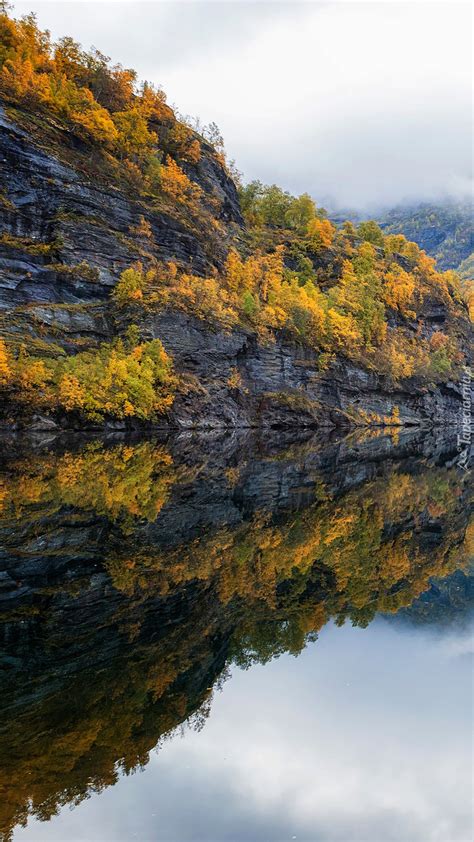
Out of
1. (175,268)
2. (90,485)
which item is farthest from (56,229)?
(90,485)

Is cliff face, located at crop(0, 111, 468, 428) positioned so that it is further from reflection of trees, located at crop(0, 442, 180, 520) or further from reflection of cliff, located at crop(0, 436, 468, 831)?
reflection of cliff, located at crop(0, 436, 468, 831)

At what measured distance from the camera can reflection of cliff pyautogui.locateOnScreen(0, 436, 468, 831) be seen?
608cm

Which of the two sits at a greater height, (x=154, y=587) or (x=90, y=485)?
(x=90, y=485)

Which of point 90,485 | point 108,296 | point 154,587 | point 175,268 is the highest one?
point 175,268

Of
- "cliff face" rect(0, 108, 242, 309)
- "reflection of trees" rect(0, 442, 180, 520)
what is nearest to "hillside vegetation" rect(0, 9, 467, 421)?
"cliff face" rect(0, 108, 242, 309)

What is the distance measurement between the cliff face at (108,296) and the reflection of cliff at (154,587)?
100.0 feet

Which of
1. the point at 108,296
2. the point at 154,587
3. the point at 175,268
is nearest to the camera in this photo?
the point at 154,587

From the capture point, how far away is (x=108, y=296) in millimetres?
57312

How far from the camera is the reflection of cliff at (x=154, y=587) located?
6082mm

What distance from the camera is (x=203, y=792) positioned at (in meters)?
5.55

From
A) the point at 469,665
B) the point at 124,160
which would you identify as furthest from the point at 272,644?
the point at 124,160

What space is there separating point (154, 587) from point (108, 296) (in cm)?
5095

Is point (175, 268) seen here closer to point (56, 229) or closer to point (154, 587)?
point (56, 229)

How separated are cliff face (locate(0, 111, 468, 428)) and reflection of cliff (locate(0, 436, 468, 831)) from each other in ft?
100.0
